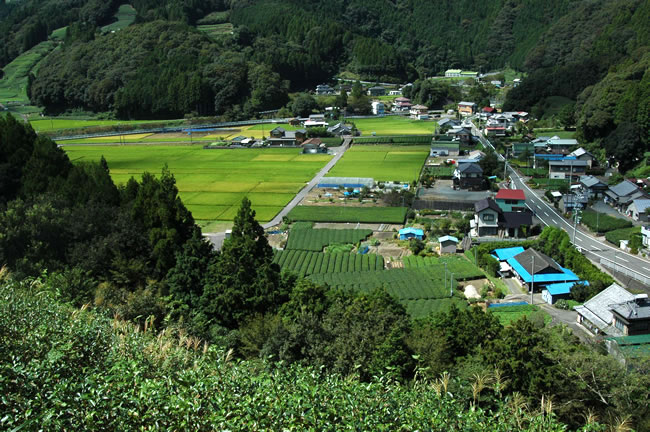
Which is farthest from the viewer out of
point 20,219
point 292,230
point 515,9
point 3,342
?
point 515,9

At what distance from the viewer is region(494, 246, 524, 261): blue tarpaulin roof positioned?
20.5 metres

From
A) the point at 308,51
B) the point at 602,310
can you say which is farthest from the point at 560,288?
the point at 308,51

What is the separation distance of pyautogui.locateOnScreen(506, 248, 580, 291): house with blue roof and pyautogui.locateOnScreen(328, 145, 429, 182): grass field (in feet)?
48.0

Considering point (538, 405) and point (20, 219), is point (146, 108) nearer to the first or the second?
point (20, 219)

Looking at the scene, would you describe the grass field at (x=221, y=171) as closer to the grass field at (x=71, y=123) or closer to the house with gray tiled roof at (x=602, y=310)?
the grass field at (x=71, y=123)

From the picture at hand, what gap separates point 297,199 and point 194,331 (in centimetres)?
1940

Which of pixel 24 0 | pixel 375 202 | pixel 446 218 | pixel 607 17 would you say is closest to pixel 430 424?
pixel 446 218

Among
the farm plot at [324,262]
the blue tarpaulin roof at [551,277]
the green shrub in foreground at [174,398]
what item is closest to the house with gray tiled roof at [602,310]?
the blue tarpaulin roof at [551,277]

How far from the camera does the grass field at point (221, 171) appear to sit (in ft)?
95.1

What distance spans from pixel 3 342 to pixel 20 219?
28.7 feet

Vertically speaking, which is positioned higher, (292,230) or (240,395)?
(240,395)

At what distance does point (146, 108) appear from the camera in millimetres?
62844

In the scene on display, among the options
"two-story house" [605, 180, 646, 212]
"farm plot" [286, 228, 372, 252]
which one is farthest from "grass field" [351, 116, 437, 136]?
"farm plot" [286, 228, 372, 252]

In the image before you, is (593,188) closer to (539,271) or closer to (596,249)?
(596,249)
